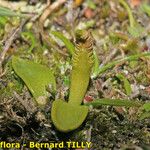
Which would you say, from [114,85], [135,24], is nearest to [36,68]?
[114,85]

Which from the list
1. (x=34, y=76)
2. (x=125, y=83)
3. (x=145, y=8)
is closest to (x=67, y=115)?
(x=34, y=76)

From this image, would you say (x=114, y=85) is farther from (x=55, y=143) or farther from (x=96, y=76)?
(x=55, y=143)

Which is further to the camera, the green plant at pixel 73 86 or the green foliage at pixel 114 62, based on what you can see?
the green foliage at pixel 114 62

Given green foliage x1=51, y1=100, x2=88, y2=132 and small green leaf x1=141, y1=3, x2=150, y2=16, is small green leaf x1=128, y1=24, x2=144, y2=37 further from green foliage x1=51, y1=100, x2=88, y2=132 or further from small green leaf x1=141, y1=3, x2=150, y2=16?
green foliage x1=51, y1=100, x2=88, y2=132

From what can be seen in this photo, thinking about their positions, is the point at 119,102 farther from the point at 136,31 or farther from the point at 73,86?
the point at 136,31

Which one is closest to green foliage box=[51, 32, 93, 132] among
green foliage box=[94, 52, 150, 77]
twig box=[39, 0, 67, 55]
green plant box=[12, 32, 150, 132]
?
green plant box=[12, 32, 150, 132]

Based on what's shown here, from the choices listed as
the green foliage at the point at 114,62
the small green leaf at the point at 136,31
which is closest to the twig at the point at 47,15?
the green foliage at the point at 114,62

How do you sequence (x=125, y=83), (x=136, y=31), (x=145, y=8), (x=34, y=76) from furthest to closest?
(x=145, y=8), (x=136, y=31), (x=125, y=83), (x=34, y=76)

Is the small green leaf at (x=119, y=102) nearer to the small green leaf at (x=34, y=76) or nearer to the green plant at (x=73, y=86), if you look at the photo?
the green plant at (x=73, y=86)

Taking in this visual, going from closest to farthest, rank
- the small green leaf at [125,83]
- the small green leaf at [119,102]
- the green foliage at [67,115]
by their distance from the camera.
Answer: the green foliage at [67,115] → the small green leaf at [119,102] → the small green leaf at [125,83]
